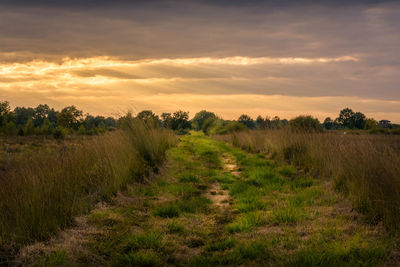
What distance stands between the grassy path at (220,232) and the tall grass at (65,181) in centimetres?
27

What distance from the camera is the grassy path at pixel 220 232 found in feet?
10.7

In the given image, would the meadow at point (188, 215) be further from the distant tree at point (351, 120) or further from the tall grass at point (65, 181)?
the distant tree at point (351, 120)

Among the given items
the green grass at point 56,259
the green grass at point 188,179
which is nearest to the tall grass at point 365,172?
the green grass at point 188,179

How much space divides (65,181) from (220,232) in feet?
8.71

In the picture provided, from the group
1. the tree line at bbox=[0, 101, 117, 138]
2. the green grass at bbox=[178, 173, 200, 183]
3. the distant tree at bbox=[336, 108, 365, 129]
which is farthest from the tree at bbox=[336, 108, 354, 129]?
the green grass at bbox=[178, 173, 200, 183]

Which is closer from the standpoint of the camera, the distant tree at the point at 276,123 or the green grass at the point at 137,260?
the green grass at the point at 137,260

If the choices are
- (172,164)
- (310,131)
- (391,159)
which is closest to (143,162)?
(172,164)

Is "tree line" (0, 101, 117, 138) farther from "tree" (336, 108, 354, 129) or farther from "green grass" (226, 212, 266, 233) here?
"tree" (336, 108, 354, 129)

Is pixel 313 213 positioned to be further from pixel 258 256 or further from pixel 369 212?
pixel 258 256

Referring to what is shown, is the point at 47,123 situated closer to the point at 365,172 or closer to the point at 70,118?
the point at 70,118

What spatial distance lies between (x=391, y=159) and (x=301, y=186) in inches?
108

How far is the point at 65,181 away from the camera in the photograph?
4.73m

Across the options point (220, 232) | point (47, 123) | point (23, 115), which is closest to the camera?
point (220, 232)

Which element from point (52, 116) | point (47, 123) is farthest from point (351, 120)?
point (52, 116)
